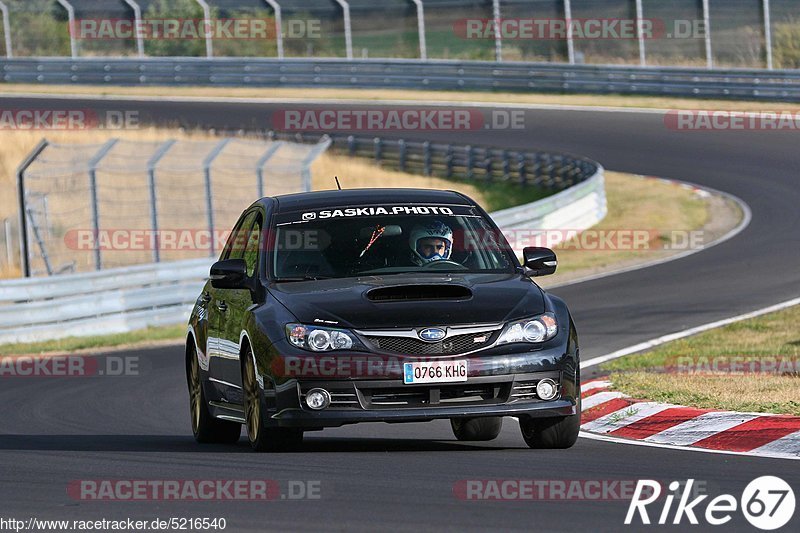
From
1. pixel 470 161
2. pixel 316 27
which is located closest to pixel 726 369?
pixel 470 161

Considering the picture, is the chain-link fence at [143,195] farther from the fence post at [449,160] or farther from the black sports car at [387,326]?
the black sports car at [387,326]

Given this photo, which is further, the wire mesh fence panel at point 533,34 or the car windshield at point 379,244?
the wire mesh fence panel at point 533,34

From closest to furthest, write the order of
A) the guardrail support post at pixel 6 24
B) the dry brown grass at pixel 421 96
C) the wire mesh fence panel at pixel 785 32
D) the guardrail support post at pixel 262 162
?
the guardrail support post at pixel 262 162 → the dry brown grass at pixel 421 96 → the wire mesh fence panel at pixel 785 32 → the guardrail support post at pixel 6 24

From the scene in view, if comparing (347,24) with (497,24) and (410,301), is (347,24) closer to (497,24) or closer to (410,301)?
(497,24)

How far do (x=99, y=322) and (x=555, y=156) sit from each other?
13.8 metres

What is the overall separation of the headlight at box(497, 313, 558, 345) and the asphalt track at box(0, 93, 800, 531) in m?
0.65

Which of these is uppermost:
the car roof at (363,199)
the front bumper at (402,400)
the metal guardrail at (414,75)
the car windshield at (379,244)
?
the car roof at (363,199)

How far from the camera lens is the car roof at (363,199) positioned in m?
10.3

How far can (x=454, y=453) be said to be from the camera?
9227mm

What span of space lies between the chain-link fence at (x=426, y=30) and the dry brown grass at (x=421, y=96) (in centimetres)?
101

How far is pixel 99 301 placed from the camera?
68.0 feet

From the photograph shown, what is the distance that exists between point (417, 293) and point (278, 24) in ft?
121

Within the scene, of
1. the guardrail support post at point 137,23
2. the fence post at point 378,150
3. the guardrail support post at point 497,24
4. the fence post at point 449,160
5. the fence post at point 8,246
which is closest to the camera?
the fence post at point 8,246

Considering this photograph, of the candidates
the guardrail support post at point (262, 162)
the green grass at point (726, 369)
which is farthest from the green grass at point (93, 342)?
the green grass at point (726, 369)
